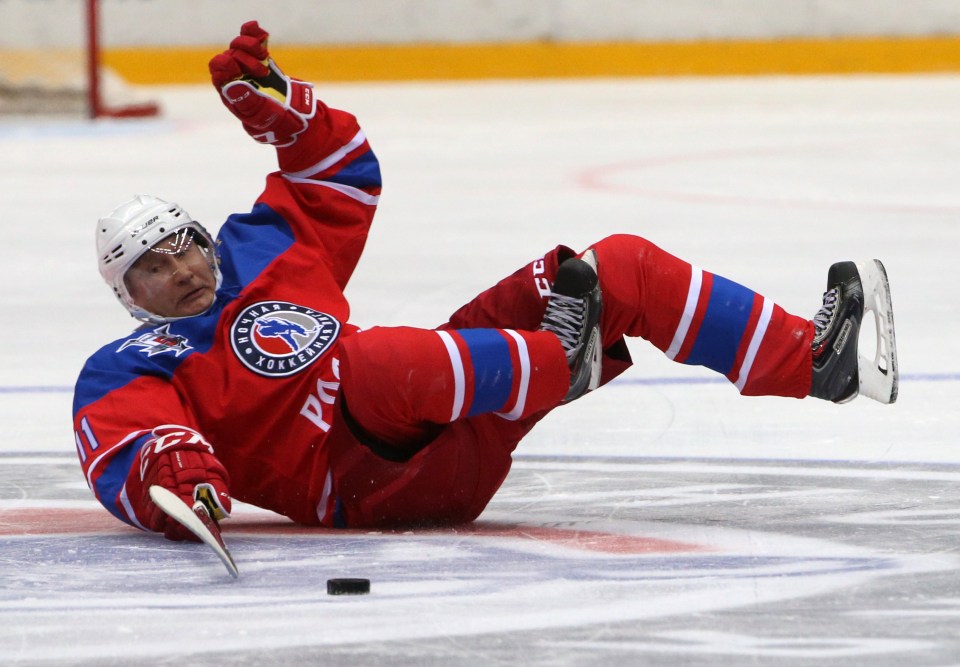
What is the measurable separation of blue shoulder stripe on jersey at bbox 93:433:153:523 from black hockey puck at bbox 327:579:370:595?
376mm

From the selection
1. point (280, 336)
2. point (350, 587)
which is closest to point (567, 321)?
point (280, 336)

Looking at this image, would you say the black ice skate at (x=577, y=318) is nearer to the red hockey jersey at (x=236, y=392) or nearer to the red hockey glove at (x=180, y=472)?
the red hockey jersey at (x=236, y=392)

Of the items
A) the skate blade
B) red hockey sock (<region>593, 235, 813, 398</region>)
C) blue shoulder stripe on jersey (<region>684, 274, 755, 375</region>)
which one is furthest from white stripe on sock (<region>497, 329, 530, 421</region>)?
the skate blade

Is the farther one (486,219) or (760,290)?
(486,219)

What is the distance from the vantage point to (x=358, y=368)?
2.45m

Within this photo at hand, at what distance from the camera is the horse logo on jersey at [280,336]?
252 centimetres

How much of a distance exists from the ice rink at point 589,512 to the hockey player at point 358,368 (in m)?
0.09

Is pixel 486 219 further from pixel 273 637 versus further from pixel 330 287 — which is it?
pixel 273 637

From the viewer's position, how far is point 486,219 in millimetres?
6488

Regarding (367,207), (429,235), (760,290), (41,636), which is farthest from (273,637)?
(429,235)

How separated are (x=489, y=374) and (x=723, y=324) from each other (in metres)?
0.38

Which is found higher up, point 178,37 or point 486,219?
point 486,219

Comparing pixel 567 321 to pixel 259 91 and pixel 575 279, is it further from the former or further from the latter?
pixel 259 91

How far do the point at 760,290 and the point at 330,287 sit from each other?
2288 mm
